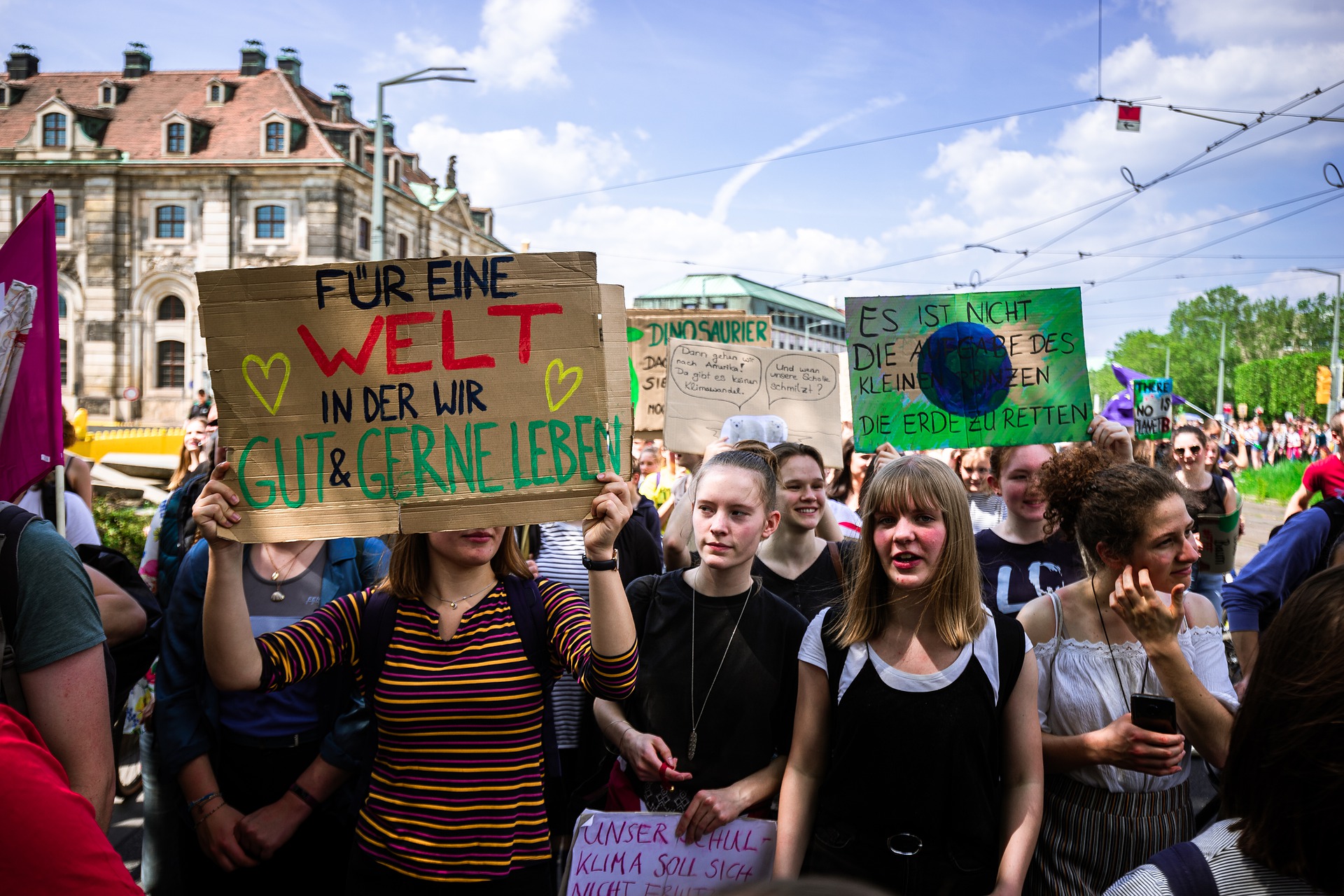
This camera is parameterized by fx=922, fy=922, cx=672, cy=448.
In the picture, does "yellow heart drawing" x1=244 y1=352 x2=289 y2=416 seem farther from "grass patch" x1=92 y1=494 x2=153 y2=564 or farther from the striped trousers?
"grass patch" x1=92 y1=494 x2=153 y2=564

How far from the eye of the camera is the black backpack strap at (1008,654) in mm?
2322

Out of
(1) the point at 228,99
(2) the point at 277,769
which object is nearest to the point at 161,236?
(1) the point at 228,99

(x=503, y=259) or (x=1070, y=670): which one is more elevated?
(x=503, y=259)

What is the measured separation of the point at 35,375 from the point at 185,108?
157ft

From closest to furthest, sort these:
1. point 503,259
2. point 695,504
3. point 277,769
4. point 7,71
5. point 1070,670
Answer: point 503,259, point 1070,670, point 277,769, point 695,504, point 7,71

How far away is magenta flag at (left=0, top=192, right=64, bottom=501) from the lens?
2.34 m

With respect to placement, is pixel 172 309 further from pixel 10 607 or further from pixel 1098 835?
pixel 1098 835

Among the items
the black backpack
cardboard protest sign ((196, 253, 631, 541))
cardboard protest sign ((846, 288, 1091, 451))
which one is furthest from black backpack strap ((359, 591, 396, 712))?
cardboard protest sign ((846, 288, 1091, 451))

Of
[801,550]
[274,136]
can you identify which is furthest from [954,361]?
[274,136]

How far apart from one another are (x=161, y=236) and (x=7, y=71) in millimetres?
15152

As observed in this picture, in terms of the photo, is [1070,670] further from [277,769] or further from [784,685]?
[277,769]

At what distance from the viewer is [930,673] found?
233cm

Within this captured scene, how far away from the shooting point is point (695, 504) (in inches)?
119

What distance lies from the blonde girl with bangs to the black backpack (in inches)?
25.6
